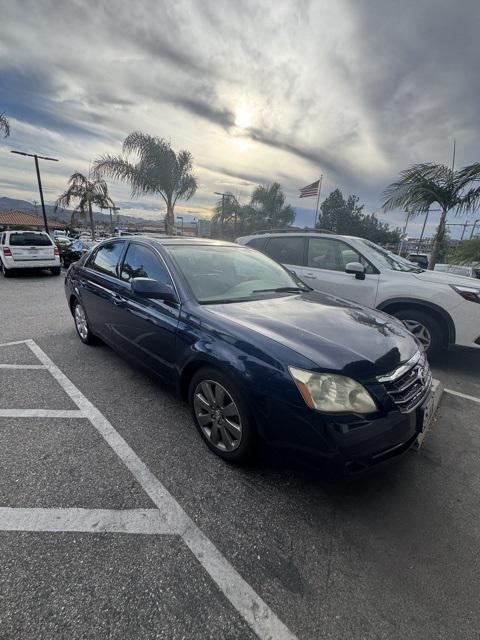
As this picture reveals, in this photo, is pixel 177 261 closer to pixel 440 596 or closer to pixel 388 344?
pixel 388 344

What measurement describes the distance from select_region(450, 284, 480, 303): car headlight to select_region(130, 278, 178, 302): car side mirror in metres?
3.60

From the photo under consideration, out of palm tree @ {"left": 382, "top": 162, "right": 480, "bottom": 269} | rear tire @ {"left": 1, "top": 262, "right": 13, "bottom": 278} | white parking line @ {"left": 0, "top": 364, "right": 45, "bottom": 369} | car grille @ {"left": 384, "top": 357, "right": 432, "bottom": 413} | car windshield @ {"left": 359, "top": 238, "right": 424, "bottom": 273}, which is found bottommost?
rear tire @ {"left": 1, "top": 262, "right": 13, "bottom": 278}

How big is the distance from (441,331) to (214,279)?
3190 mm

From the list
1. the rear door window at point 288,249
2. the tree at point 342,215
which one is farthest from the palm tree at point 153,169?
the tree at point 342,215

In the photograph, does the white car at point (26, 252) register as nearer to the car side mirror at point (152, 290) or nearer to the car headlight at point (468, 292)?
the car side mirror at point (152, 290)

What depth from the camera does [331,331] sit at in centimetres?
224

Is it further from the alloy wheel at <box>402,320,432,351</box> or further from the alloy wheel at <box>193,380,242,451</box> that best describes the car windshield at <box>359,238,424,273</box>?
the alloy wheel at <box>193,380,242,451</box>

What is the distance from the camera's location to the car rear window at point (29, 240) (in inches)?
411

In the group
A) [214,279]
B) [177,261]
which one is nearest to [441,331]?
[214,279]

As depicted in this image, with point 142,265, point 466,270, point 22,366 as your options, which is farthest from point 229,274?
point 466,270

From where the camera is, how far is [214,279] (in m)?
2.95

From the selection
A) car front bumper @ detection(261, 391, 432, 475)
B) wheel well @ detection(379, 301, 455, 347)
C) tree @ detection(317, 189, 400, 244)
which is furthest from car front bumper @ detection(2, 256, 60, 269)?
tree @ detection(317, 189, 400, 244)

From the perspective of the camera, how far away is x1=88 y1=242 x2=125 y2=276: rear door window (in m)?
3.71

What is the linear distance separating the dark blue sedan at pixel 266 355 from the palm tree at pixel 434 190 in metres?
8.29
